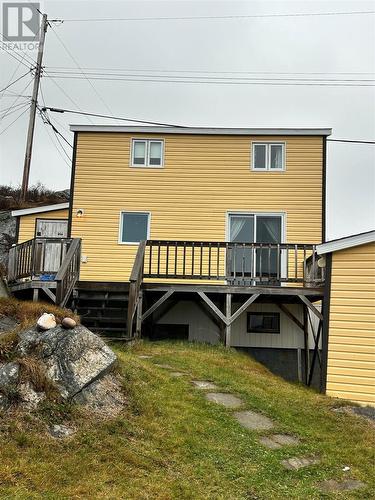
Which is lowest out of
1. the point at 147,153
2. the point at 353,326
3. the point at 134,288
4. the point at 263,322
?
the point at 263,322

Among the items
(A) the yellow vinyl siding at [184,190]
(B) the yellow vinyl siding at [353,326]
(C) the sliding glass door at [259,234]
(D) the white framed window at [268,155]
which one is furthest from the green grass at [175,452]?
(D) the white framed window at [268,155]

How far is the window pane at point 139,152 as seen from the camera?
1461 centimetres

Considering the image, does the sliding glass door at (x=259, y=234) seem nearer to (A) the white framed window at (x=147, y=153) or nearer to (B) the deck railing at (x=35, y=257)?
(A) the white framed window at (x=147, y=153)

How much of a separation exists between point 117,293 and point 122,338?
1834 millimetres

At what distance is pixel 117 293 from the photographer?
38.9 feet

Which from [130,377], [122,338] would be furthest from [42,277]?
[130,377]

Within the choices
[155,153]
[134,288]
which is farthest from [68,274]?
[155,153]

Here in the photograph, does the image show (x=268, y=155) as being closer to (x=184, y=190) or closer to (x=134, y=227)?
(x=184, y=190)

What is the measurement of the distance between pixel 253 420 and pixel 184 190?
9.03 meters

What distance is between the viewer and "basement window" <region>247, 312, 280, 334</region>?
13656 mm

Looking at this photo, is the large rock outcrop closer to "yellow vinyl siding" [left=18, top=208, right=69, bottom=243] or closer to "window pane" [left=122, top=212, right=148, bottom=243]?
"window pane" [left=122, top=212, right=148, bottom=243]

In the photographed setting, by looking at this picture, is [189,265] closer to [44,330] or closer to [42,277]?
[42,277]

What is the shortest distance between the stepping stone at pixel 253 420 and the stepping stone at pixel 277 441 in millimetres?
217

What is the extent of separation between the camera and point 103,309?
11219 mm
